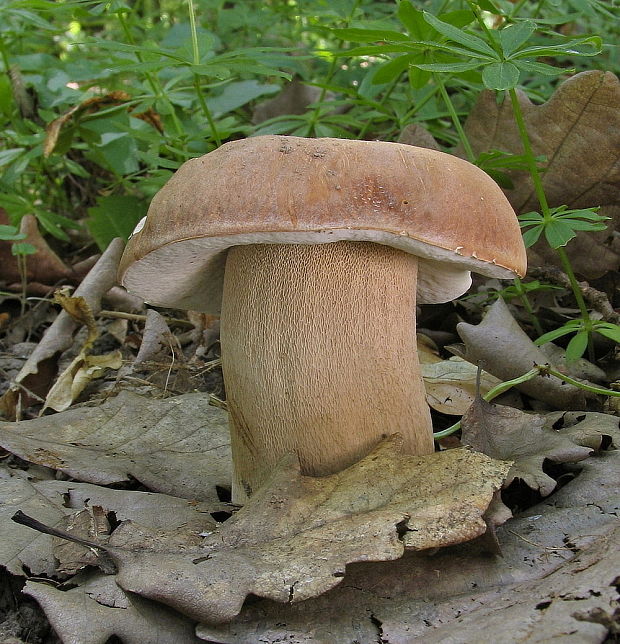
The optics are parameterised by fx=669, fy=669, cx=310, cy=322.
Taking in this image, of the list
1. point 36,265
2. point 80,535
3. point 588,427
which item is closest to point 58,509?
point 80,535

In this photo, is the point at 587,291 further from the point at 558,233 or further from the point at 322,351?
the point at 322,351

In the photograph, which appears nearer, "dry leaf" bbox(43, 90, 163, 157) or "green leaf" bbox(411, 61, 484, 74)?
"green leaf" bbox(411, 61, 484, 74)

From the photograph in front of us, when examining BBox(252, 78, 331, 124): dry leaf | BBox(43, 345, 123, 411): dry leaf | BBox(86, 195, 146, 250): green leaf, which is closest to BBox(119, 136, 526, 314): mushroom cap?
BBox(43, 345, 123, 411): dry leaf

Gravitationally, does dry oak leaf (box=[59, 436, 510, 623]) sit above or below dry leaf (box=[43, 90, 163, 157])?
below

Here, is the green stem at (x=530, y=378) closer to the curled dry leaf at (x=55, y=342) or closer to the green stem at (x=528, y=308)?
the green stem at (x=528, y=308)

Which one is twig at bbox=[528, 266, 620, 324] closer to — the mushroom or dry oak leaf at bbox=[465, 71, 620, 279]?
dry oak leaf at bbox=[465, 71, 620, 279]

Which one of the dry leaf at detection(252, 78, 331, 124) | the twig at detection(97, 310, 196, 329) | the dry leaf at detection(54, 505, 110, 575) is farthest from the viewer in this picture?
the dry leaf at detection(252, 78, 331, 124)

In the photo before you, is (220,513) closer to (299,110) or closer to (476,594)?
(476,594)

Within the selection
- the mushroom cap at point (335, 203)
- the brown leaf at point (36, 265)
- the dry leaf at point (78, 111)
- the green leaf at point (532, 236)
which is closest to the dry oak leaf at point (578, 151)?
the green leaf at point (532, 236)
